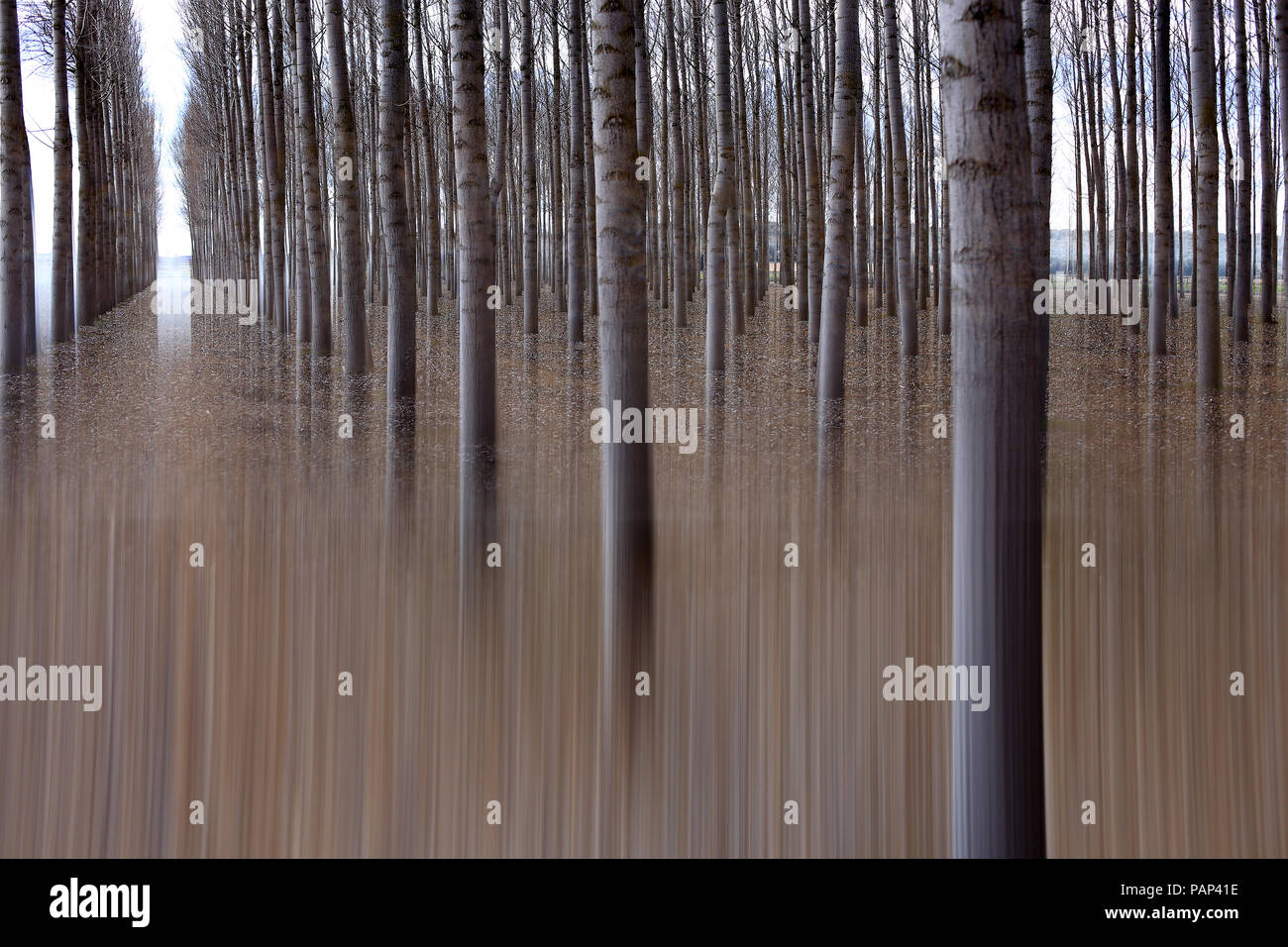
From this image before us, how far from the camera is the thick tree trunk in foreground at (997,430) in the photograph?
303 cm

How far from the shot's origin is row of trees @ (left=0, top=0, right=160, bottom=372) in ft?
38.4

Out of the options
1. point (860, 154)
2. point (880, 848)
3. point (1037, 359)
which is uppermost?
point (860, 154)

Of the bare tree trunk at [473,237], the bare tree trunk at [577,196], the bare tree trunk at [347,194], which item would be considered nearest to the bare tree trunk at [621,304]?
the bare tree trunk at [473,237]

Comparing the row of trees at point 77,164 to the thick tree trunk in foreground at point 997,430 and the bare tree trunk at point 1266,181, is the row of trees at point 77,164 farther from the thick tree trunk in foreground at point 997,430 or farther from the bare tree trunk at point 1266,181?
the bare tree trunk at point 1266,181

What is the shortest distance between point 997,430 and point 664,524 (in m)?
3.74

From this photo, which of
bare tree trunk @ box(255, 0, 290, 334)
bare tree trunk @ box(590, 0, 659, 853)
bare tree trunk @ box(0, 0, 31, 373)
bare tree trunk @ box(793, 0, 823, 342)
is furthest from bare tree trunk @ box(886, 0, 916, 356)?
bare tree trunk @ box(0, 0, 31, 373)

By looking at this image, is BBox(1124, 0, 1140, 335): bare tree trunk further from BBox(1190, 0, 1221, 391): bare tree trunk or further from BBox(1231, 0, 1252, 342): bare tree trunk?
BBox(1190, 0, 1221, 391): bare tree trunk

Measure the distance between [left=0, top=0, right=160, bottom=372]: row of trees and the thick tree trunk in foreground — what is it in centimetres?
1115

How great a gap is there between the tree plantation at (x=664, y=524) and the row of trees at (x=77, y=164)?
0.08 metres

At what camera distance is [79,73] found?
17.0 metres

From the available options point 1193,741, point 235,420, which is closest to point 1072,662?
point 1193,741
